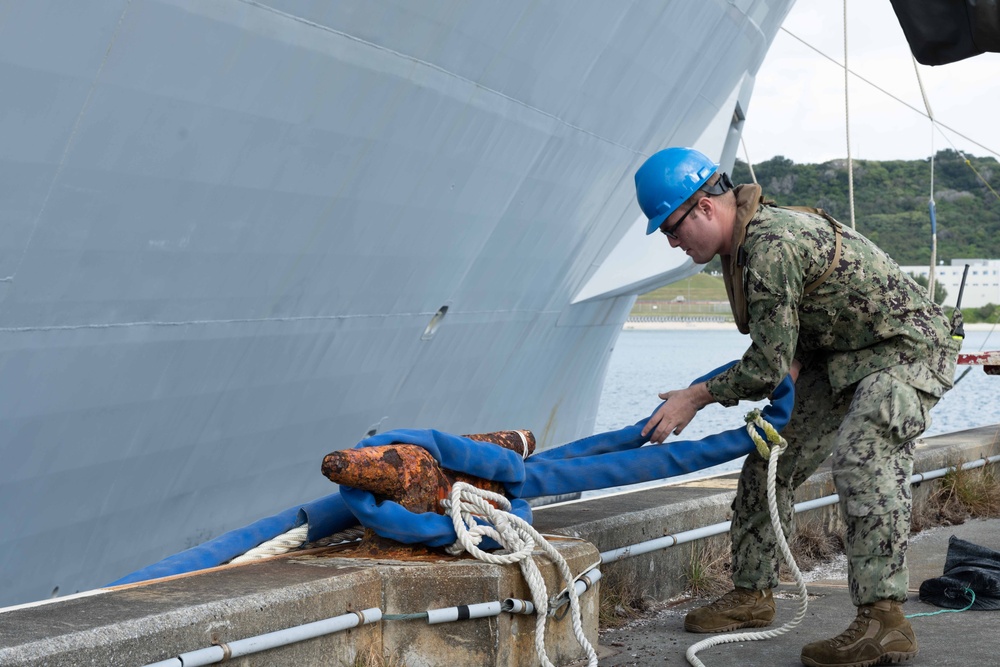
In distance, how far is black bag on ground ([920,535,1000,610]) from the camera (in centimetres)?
411

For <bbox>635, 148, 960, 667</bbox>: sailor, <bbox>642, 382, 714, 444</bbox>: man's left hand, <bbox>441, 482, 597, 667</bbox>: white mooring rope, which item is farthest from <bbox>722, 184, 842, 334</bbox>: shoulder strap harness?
<bbox>441, 482, 597, 667</bbox>: white mooring rope

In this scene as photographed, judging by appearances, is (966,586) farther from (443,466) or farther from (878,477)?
(443,466)

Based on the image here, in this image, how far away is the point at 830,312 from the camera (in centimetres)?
350

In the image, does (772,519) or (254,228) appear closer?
(772,519)

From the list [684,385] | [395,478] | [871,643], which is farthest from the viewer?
[684,385]

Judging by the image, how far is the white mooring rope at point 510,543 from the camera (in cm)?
312

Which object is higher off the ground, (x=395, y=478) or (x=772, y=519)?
(x=772, y=519)

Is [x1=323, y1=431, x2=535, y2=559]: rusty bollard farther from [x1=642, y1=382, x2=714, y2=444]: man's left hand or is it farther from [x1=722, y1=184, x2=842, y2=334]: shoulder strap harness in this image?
[x1=722, y1=184, x2=842, y2=334]: shoulder strap harness

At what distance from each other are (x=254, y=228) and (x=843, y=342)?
265 centimetres

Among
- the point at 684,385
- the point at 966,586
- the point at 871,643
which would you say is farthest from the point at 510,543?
the point at 684,385

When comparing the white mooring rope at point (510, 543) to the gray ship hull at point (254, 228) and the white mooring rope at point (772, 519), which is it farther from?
the gray ship hull at point (254, 228)

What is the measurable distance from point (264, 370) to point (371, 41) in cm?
168

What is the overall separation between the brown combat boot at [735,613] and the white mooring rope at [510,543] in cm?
71

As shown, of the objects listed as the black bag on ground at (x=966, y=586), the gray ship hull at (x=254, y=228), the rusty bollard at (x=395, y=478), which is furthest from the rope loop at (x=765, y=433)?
the gray ship hull at (x=254, y=228)
